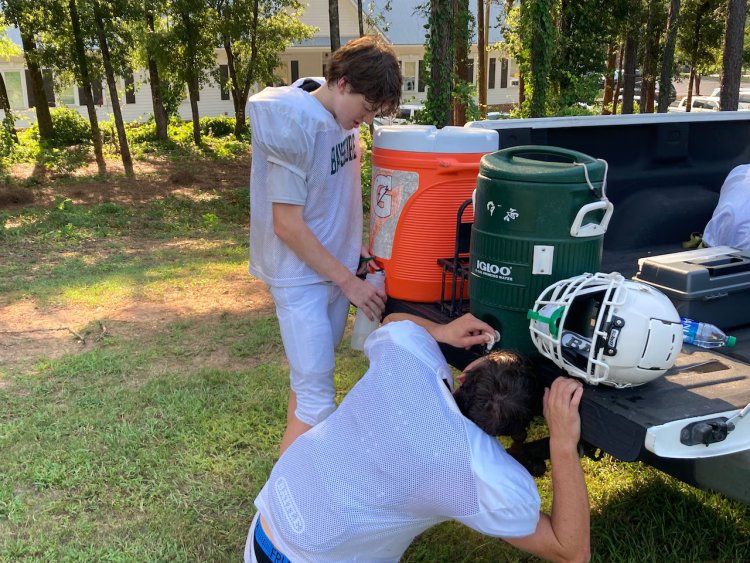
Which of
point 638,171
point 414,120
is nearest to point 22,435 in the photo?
point 638,171

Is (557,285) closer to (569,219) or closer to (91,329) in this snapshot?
(569,219)

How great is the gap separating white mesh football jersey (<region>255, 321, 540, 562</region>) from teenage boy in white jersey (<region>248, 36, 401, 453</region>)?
753 millimetres

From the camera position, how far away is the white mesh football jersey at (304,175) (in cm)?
248

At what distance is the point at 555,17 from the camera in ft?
48.9

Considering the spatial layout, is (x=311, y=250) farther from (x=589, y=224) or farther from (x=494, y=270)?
(x=589, y=224)

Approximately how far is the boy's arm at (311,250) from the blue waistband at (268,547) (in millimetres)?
931

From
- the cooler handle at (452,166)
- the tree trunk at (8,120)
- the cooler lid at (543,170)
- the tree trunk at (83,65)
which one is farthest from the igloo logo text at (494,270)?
the tree trunk at (8,120)

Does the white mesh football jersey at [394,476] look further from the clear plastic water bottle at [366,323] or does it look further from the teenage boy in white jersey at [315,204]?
the clear plastic water bottle at [366,323]

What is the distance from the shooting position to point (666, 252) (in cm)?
383

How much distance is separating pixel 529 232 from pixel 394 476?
84 cm

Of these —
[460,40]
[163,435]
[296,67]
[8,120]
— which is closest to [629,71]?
[460,40]

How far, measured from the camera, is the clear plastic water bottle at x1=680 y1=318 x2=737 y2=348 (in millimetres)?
2330

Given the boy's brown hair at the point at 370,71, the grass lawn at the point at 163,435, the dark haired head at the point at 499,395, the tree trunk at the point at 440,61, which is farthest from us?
the tree trunk at the point at 440,61

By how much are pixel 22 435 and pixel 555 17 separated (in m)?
13.9
